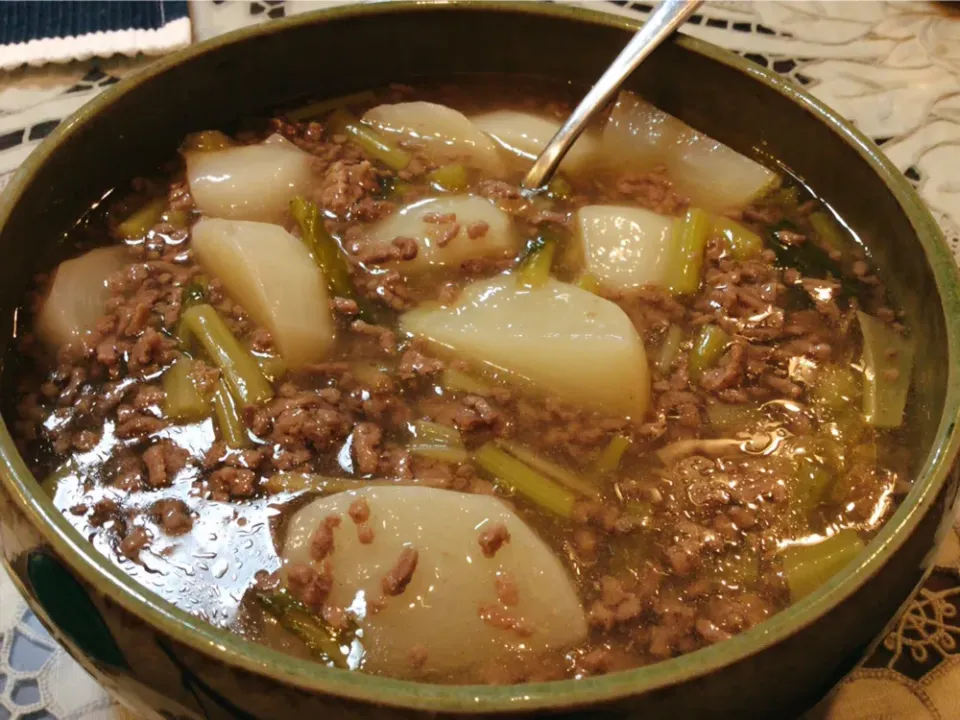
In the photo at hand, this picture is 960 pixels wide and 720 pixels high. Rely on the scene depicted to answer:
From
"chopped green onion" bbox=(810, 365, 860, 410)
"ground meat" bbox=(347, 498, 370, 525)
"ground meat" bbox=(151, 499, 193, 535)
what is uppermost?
"chopped green onion" bbox=(810, 365, 860, 410)

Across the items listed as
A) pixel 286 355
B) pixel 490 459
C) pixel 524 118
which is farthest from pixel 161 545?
pixel 524 118

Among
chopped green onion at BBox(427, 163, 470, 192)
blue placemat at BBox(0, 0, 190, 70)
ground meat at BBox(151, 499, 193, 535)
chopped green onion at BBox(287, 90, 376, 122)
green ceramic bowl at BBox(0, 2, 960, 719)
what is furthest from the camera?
blue placemat at BBox(0, 0, 190, 70)

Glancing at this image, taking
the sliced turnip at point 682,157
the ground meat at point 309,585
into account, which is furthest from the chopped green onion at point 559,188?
the ground meat at point 309,585

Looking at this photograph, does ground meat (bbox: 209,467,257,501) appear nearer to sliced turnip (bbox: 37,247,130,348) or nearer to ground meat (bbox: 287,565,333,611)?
ground meat (bbox: 287,565,333,611)

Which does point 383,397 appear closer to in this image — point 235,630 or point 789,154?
point 235,630

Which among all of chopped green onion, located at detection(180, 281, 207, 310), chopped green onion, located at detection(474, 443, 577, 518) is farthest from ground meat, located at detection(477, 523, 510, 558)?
chopped green onion, located at detection(180, 281, 207, 310)

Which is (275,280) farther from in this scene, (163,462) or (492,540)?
(492,540)

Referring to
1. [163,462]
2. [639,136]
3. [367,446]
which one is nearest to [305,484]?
[367,446]

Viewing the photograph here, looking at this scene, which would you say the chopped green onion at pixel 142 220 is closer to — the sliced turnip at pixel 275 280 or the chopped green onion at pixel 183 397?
the sliced turnip at pixel 275 280
